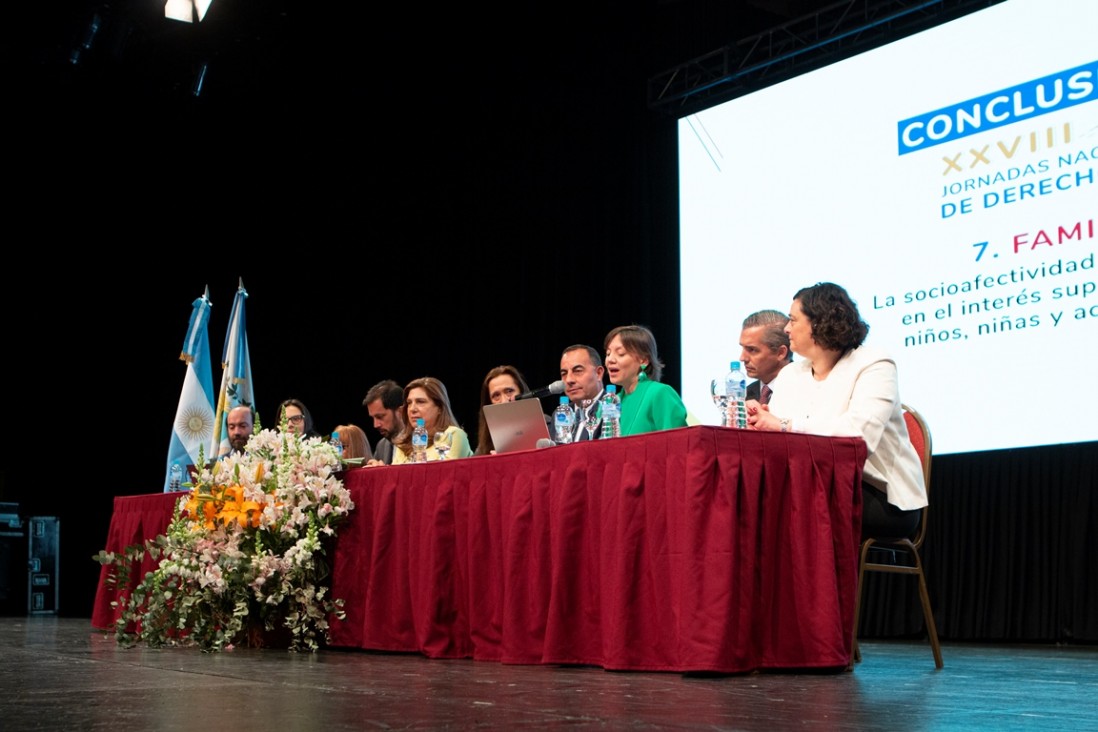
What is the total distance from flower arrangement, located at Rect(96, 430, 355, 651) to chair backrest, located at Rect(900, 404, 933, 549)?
1770 mm

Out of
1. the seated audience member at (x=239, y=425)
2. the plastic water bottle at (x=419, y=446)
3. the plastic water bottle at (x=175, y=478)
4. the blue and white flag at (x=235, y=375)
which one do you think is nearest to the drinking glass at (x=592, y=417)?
the plastic water bottle at (x=419, y=446)

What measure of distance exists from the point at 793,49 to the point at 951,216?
4.33 feet

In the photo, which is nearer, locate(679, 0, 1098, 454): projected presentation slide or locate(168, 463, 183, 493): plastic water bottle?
locate(679, 0, 1098, 454): projected presentation slide

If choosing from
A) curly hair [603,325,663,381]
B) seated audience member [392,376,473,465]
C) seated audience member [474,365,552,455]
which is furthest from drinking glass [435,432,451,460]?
curly hair [603,325,663,381]

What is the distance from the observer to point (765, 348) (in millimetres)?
4008

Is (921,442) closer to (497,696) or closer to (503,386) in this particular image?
(503,386)

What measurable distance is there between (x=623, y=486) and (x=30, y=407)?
20.7 ft

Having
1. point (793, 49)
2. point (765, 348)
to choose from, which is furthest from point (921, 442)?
point (793, 49)

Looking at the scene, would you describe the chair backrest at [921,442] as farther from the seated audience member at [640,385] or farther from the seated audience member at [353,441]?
the seated audience member at [353,441]

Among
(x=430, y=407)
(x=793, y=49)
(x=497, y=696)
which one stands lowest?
(x=497, y=696)

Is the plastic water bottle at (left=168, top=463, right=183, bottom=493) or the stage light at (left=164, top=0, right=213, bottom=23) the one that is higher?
the stage light at (left=164, top=0, right=213, bottom=23)

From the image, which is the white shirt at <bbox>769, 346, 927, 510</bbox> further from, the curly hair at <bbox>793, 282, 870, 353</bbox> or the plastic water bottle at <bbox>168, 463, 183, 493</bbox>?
the plastic water bottle at <bbox>168, 463, 183, 493</bbox>

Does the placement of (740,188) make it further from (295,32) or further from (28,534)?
(28,534)

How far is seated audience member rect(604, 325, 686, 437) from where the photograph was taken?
3.82 m
